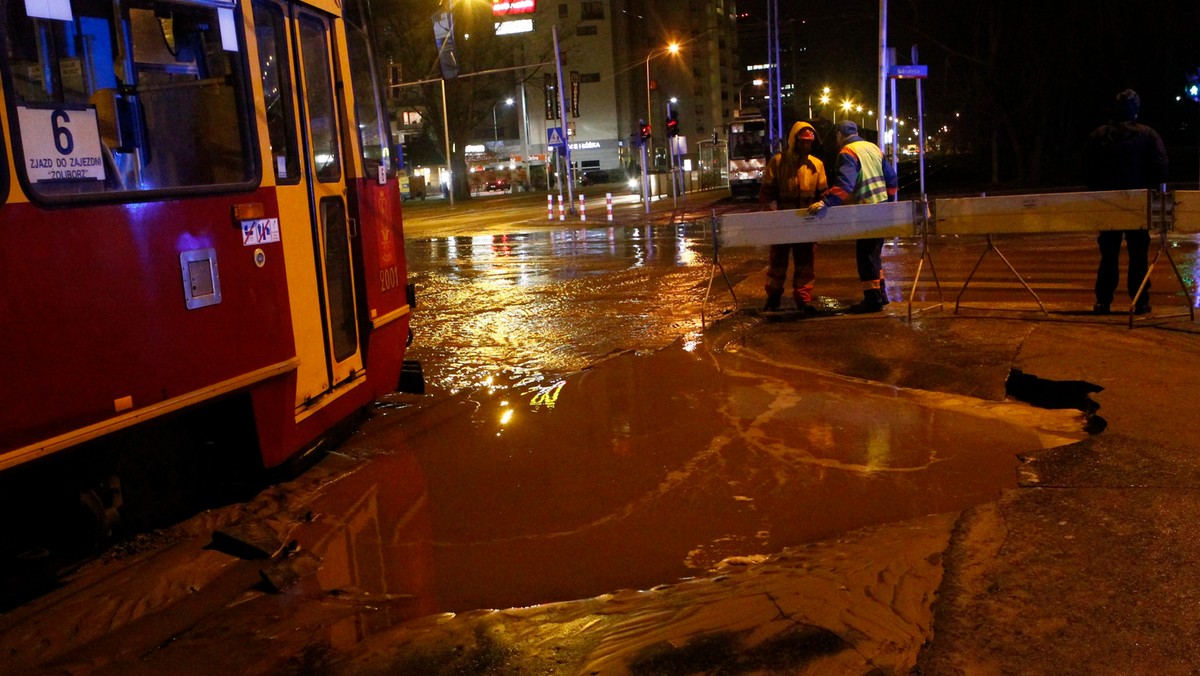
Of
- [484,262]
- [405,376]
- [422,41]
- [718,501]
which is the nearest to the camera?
[718,501]

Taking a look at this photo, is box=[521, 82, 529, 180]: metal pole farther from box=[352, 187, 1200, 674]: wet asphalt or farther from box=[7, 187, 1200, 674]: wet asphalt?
box=[352, 187, 1200, 674]: wet asphalt

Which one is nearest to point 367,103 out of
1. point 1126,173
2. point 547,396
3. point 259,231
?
point 259,231

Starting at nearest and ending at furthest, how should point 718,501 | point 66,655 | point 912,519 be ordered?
point 66,655, point 912,519, point 718,501

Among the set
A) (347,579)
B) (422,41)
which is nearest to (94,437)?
(347,579)

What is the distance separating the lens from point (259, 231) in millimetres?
5078

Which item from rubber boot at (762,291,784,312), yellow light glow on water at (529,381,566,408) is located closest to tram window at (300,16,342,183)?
yellow light glow on water at (529,381,566,408)

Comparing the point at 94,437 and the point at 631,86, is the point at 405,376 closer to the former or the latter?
the point at 94,437

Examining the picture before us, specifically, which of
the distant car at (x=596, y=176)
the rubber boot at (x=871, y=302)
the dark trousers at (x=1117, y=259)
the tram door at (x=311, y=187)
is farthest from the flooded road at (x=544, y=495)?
the distant car at (x=596, y=176)

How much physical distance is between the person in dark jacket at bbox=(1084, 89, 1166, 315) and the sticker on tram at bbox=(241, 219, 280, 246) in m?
7.08

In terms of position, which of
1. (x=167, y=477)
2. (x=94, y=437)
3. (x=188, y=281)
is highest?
(x=188, y=281)

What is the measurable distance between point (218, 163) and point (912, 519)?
385 centimetres

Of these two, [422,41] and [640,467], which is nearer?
[640,467]

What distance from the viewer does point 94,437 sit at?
13.5 ft

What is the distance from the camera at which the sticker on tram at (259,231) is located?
497 centimetres
